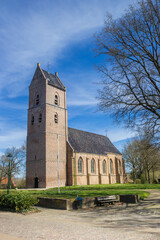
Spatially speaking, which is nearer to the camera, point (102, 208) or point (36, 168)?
point (102, 208)

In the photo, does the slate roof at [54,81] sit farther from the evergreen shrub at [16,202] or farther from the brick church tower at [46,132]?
the evergreen shrub at [16,202]

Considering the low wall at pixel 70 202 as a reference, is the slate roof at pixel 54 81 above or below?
above

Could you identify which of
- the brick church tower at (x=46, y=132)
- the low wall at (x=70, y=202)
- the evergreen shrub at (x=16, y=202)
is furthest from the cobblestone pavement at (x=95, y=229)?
the brick church tower at (x=46, y=132)

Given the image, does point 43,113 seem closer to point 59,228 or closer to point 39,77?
point 39,77

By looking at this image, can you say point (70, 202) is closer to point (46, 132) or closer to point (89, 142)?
point (46, 132)

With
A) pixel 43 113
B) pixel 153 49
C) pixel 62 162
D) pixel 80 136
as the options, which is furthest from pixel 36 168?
pixel 153 49

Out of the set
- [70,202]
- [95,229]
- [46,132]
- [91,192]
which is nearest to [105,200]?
[70,202]

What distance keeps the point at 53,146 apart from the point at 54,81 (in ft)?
44.2

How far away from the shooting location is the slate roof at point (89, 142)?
139 ft

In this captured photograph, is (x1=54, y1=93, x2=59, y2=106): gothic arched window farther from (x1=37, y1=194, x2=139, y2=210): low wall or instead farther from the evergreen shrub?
the evergreen shrub

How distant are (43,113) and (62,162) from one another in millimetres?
9334

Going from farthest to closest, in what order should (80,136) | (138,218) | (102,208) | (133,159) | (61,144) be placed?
(133,159) < (80,136) < (61,144) < (102,208) < (138,218)

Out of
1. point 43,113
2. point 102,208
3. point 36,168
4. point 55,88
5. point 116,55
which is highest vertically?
point 55,88

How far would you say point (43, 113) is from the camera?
124ft
